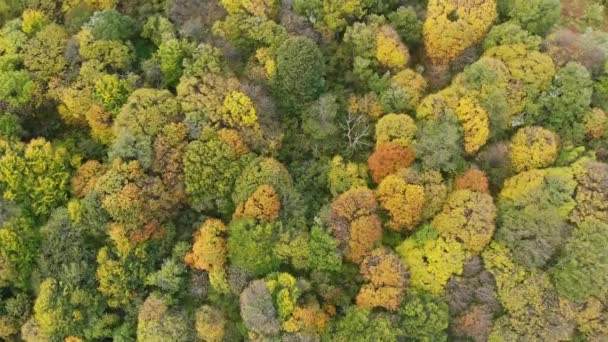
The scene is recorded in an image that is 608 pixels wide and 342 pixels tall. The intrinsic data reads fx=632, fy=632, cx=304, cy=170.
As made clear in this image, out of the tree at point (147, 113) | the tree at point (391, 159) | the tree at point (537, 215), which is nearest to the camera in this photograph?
the tree at point (537, 215)

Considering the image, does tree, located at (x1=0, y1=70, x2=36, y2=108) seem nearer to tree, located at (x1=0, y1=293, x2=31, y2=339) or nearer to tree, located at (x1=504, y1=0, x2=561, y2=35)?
tree, located at (x1=0, y1=293, x2=31, y2=339)

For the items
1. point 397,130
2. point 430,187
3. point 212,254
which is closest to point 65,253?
point 212,254

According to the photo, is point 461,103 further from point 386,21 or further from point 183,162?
point 183,162

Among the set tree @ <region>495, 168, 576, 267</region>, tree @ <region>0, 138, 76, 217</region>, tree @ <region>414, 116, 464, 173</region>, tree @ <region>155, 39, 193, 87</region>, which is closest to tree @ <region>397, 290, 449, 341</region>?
tree @ <region>495, 168, 576, 267</region>

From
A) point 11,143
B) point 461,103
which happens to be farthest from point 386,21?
point 11,143

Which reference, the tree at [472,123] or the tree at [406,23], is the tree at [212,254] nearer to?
the tree at [472,123]

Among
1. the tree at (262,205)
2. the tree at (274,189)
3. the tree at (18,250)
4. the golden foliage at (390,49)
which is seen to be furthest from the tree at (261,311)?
the golden foliage at (390,49)

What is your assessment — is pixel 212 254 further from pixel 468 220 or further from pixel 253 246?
pixel 468 220
